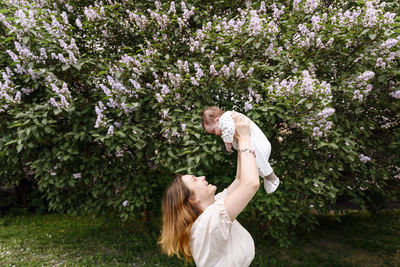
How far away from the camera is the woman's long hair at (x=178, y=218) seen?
63.2 inches

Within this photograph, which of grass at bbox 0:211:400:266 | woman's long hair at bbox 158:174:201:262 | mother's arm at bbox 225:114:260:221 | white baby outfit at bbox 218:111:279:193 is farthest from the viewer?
grass at bbox 0:211:400:266

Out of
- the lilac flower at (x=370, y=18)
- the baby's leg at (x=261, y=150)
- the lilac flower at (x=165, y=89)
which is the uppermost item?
the lilac flower at (x=370, y=18)

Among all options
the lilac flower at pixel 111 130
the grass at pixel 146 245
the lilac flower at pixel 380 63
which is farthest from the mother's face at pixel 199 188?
the grass at pixel 146 245

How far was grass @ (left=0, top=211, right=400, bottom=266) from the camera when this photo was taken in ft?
14.7

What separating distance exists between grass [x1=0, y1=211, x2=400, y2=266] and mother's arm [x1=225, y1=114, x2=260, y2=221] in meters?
3.32

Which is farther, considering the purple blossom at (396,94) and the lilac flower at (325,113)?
the purple blossom at (396,94)

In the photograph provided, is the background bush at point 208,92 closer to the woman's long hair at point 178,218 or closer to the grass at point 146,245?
the grass at point 146,245

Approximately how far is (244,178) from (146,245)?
4294mm

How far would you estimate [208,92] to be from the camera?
3439 mm

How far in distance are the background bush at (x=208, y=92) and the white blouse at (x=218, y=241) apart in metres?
1.44

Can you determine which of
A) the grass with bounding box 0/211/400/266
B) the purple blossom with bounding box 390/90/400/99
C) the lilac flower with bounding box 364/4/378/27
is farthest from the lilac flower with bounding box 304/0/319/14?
the grass with bounding box 0/211/400/266

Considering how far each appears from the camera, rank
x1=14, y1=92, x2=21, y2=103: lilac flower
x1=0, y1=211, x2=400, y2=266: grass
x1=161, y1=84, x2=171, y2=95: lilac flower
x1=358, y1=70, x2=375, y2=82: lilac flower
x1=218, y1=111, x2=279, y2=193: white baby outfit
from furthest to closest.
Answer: x1=0, y1=211, x2=400, y2=266: grass
x1=14, y1=92, x2=21, y2=103: lilac flower
x1=161, y1=84, x2=171, y2=95: lilac flower
x1=358, y1=70, x2=375, y2=82: lilac flower
x1=218, y1=111, x2=279, y2=193: white baby outfit

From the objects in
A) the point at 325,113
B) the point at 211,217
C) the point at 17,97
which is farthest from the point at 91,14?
the point at 211,217

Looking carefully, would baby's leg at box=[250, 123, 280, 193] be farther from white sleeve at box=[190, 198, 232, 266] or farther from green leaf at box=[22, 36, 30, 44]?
green leaf at box=[22, 36, 30, 44]
